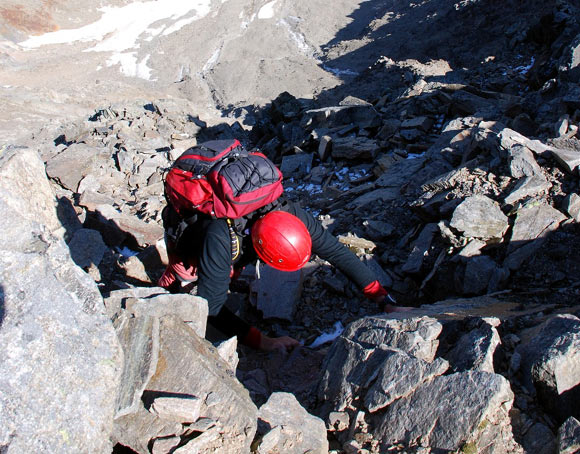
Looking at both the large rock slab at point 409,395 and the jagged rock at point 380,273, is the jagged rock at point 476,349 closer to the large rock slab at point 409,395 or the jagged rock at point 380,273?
the large rock slab at point 409,395

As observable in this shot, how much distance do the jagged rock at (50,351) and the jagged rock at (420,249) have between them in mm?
3283

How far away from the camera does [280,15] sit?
29031 mm

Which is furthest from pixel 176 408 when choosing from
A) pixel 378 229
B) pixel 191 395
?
pixel 378 229

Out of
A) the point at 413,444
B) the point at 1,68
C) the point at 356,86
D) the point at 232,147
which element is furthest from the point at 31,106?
the point at 413,444

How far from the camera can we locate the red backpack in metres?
3.17

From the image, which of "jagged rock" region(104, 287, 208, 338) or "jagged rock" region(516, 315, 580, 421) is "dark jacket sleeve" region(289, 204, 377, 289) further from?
"jagged rock" region(516, 315, 580, 421)

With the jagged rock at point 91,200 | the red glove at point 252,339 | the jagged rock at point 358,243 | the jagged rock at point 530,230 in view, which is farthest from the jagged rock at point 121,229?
the jagged rock at point 530,230

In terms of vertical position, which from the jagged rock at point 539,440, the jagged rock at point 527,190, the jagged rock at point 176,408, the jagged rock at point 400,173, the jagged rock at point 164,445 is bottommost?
the jagged rock at point 400,173

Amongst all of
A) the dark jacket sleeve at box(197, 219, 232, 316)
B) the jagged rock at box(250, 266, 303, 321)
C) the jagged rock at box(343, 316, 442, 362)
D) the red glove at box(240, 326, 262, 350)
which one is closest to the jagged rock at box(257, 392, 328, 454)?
the jagged rock at box(343, 316, 442, 362)

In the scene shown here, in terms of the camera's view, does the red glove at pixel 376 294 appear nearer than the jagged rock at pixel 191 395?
No

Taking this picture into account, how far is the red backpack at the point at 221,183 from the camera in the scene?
10.4 feet

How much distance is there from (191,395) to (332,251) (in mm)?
1789

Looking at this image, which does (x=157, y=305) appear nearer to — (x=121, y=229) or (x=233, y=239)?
(x=233, y=239)

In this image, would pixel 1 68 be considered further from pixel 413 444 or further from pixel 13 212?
pixel 413 444
